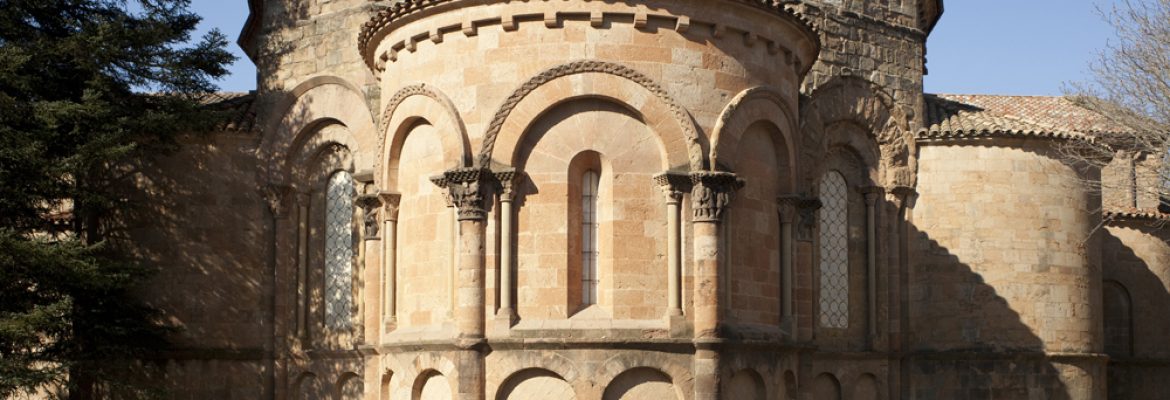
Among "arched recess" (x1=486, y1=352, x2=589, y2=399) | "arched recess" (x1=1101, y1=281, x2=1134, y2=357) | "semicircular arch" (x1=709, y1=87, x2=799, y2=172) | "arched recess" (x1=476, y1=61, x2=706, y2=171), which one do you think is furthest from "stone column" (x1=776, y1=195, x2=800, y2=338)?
"arched recess" (x1=1101, y1=281, x2=1134, y2=357)

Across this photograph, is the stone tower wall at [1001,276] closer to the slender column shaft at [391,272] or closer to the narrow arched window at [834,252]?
the narrow arched window at [834,252]

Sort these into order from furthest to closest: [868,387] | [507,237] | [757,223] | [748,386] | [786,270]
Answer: [868,387] < [786,270] < [757,223] < [748,386] < [507,237]

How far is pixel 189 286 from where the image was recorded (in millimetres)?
25375

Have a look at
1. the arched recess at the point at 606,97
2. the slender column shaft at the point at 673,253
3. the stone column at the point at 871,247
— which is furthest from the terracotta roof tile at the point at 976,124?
the slender column shaft at the point at 673,253

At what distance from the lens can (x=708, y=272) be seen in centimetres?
1838

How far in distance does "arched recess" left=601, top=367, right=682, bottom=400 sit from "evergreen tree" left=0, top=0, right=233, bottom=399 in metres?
8.62

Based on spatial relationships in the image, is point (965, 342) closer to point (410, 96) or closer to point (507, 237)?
point (507, 237)

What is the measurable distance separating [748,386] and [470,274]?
3816mm

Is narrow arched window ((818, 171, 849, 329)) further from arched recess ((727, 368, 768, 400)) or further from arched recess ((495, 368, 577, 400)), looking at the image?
arched recess ((495, 368, 577, 400))

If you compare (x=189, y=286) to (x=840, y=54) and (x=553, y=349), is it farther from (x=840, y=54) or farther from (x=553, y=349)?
(x=840, y=54)

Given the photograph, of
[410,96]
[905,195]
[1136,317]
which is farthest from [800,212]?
[1136,317]

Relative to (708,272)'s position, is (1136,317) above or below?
below

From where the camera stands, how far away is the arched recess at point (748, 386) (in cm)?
1866

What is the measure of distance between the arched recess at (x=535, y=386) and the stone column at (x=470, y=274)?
334 mm
